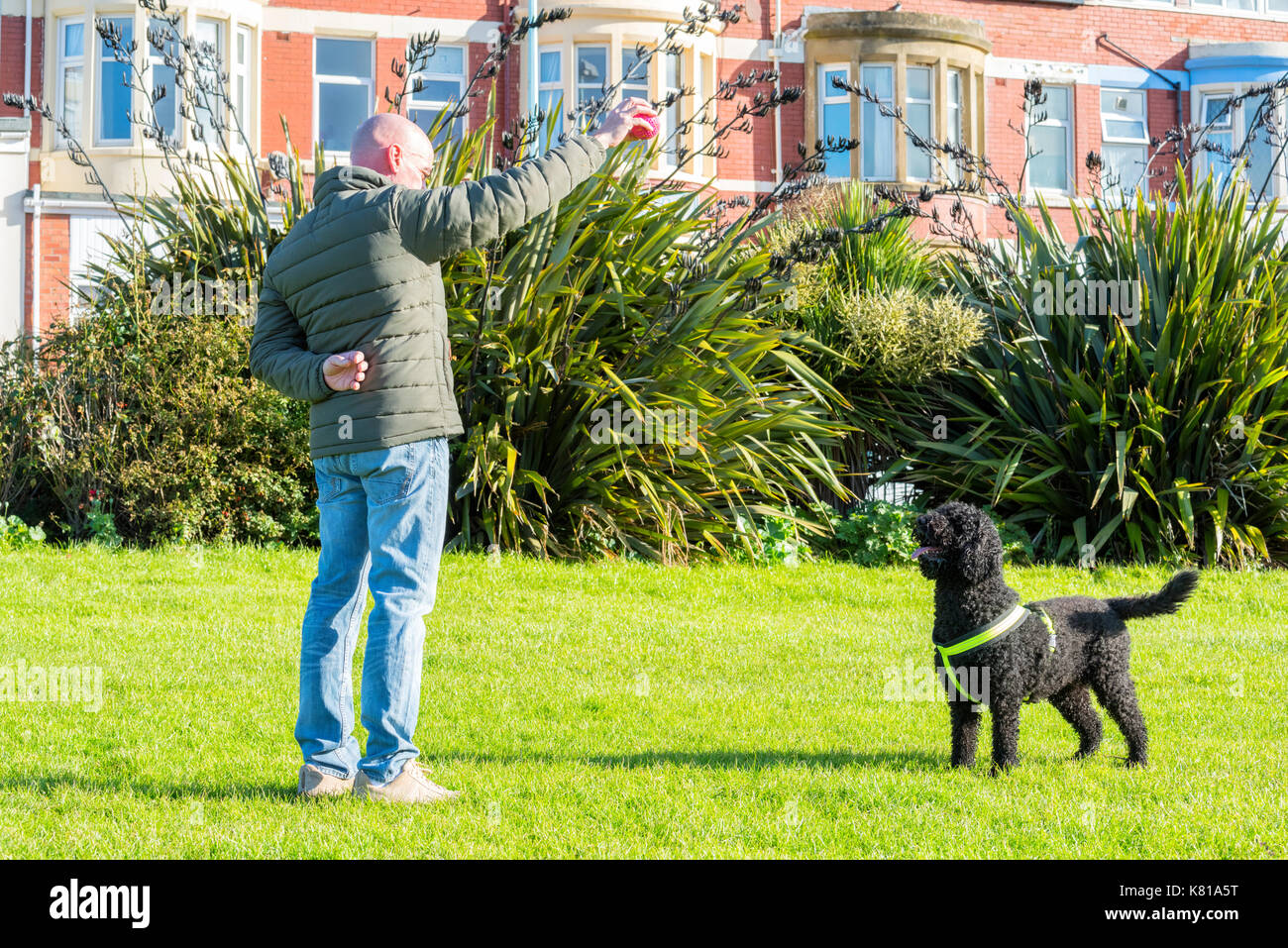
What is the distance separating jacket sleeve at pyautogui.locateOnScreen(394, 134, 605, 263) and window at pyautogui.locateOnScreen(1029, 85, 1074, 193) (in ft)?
68.8

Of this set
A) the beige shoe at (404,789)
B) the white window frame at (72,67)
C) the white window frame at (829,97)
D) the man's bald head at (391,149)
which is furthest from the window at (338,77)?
the beige shoe at (404,789)

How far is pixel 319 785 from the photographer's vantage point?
416 centimetres

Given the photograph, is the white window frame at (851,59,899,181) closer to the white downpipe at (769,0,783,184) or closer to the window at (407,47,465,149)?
the white downpipe at (769,0,783,184)

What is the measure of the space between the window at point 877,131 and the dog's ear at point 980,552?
1807 cm

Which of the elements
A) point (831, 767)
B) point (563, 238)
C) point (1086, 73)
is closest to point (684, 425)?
point (563, 238)

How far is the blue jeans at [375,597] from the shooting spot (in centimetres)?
402

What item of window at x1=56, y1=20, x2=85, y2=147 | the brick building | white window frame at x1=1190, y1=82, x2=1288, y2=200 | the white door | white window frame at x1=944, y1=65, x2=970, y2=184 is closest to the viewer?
the white door

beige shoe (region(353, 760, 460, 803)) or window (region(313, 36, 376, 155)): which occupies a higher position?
window (region(313, 36, 376, 155))

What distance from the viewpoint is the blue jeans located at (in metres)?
4.02

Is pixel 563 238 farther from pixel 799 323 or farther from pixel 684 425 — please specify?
pixel 799 323

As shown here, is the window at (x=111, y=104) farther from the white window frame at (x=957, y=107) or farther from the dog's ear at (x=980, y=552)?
the dog's ear at (x=980, y=552)

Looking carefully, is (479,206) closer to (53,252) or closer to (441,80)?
(53,252)

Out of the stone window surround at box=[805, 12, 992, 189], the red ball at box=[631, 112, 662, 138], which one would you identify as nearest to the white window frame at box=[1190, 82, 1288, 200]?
the stone window surround at box=[805, 12, 992, 189]

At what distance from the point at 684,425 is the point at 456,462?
1.53m
